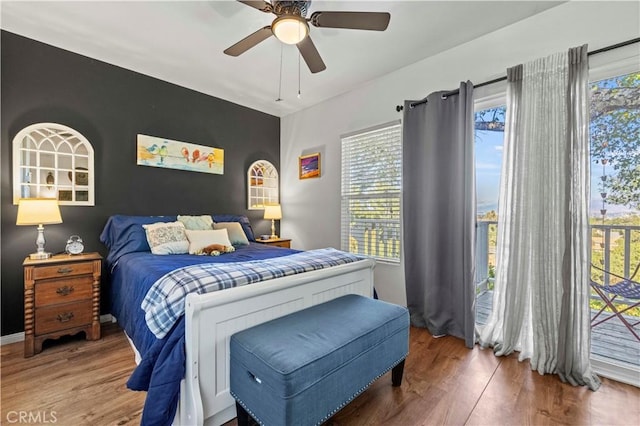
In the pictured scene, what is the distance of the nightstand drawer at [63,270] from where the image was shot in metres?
2.23

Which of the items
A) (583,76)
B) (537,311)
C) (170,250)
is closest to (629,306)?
(537,311)

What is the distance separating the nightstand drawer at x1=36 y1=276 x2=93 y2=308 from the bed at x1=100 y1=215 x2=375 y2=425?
50cm

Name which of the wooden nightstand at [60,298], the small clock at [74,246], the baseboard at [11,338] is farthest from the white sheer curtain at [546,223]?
the baseboard at [11,338]

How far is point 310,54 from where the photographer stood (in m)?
2.10

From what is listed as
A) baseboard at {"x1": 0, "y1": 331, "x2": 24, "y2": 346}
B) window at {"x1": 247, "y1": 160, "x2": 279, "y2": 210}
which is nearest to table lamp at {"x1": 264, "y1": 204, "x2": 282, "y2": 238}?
window at {"x1": 247, "y1": 160, "x2": 279, "y2": 210}

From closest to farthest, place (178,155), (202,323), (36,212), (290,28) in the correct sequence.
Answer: (202,323) → (290,28) → (36,212) → (178,155)

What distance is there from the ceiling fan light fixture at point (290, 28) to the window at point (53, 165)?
90.6 inches

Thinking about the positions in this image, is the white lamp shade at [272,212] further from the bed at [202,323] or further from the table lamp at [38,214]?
the table lamp at [38,214]

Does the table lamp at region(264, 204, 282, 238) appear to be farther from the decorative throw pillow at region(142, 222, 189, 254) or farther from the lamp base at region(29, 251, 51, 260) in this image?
the lamp base at region(29, 251, 51, 260)

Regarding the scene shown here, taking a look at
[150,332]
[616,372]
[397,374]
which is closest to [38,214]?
[150,332]

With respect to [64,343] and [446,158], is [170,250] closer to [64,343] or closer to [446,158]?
A: [64,343]

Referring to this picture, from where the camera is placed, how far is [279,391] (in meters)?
1.17

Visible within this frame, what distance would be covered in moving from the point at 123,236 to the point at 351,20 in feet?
8.94

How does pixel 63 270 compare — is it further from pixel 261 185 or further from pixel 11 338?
pixel 261 185
